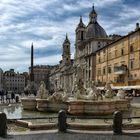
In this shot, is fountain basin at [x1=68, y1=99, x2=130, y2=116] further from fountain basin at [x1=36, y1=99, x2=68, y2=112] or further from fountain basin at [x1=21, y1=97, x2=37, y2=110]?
fountain basin at [x1=21, y1=97, x2=37, y2=110]

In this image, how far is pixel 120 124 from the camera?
14086mm

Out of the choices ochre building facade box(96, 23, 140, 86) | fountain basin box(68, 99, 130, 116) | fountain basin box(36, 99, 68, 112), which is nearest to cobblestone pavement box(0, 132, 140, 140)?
fountain basin box(68, 99, 130, 116)

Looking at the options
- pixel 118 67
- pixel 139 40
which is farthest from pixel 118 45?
pixel 139 40

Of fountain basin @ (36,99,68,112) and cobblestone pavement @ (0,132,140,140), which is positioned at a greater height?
fountain basin @ (36,99,68,112)

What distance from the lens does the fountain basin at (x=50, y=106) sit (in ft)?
70.9

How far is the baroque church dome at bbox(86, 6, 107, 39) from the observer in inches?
4087

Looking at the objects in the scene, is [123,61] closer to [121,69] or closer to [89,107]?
[121,69]

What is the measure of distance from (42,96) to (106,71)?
45304mm

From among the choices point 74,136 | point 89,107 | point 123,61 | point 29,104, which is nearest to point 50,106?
point 29,104

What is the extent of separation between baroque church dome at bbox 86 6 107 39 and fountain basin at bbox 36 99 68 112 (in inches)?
3169

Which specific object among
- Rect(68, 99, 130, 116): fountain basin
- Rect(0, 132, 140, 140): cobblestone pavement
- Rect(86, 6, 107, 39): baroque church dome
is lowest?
Rect(0, 132, 140, 140): cobblestone pavement

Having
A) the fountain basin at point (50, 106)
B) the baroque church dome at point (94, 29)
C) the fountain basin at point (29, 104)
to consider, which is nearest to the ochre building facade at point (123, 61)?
the fountain basin at point (29, 104)

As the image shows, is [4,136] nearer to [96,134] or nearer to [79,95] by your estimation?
[96,134]

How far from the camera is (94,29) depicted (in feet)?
344
